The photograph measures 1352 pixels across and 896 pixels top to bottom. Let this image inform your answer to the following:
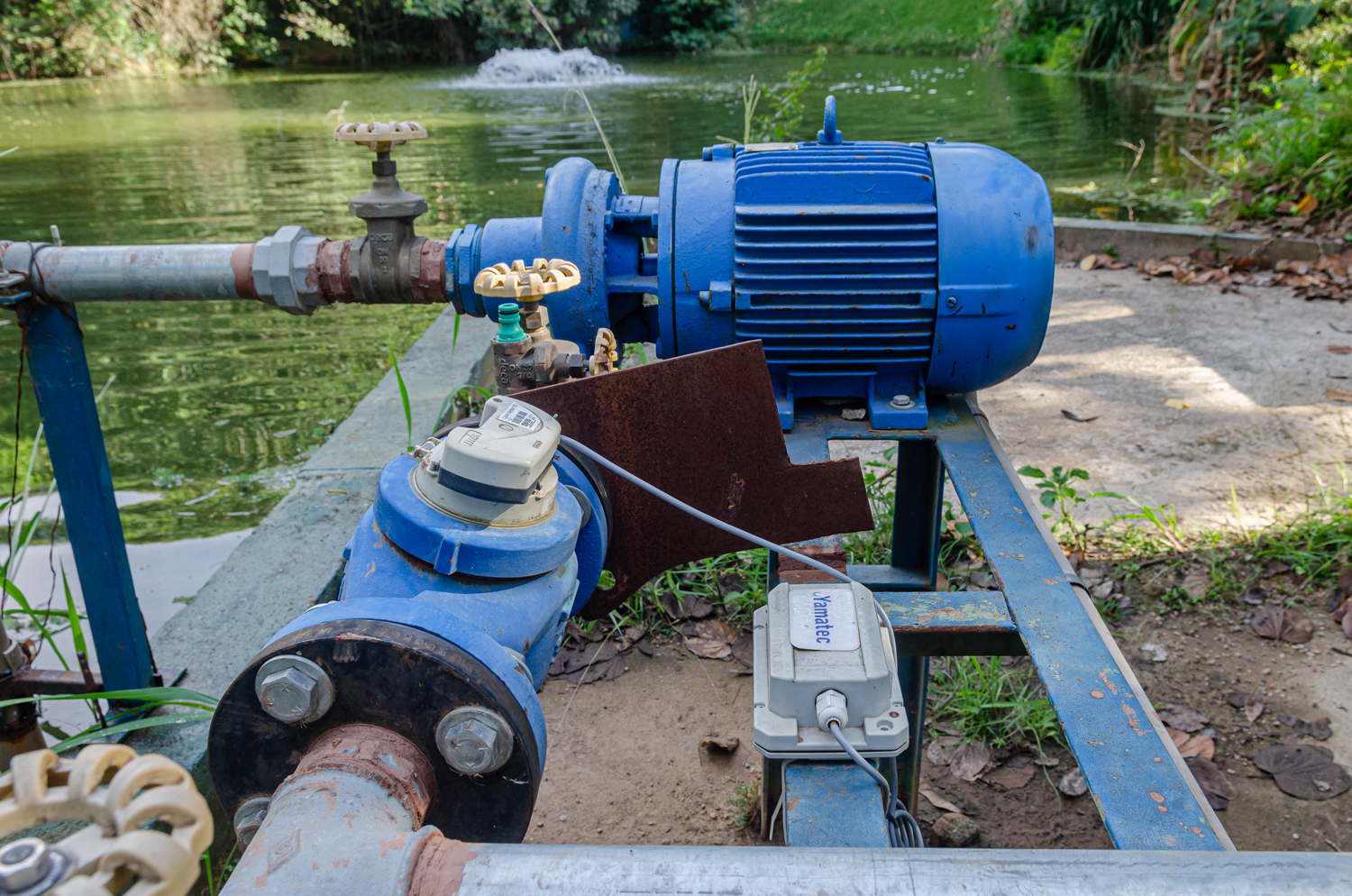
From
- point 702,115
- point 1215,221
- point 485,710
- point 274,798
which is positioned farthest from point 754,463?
point 702,115

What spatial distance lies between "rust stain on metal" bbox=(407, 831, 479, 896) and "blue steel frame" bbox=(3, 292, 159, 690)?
121cm

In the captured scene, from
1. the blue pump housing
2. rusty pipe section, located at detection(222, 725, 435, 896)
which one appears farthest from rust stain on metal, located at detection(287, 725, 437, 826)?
the blue pump housing

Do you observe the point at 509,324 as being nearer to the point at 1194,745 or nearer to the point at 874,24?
the point at 1194,745

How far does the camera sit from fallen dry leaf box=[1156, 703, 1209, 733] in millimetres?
→ 1978

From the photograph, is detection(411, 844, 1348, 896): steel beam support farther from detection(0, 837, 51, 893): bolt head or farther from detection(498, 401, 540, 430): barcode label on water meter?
detection(498, 401, 540, 430): barcode label on water meter

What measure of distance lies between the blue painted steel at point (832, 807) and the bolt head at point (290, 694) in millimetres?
389

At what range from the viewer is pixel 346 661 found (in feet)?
2.40

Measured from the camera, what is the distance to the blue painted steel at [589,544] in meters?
1.13

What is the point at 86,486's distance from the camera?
5.27 ft

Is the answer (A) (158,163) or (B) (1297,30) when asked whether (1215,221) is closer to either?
(B) (1297,30)

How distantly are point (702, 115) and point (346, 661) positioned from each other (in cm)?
879

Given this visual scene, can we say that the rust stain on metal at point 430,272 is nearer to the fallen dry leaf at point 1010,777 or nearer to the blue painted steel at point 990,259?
the blue painted steel at point 990,259

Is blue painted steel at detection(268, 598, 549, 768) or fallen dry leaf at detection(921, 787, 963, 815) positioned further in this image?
fallen dry leaf at detection(921, 787, 963, 815)

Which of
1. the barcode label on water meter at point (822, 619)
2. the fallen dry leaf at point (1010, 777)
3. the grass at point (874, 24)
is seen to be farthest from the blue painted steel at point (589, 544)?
the grass at point (874, 24)
